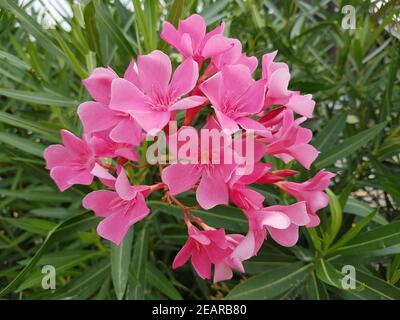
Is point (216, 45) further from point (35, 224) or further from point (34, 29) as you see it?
point (35, 224)

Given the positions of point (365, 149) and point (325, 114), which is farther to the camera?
point (325, 114)

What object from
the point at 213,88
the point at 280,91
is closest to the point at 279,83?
the point at 280,91

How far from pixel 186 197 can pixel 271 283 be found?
261 millimetres

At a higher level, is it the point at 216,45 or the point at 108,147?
the point at 216,45

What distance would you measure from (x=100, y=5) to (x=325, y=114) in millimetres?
885

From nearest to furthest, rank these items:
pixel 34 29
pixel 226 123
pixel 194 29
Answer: pixel 226 123
pixel 194 29
pixel 34 29

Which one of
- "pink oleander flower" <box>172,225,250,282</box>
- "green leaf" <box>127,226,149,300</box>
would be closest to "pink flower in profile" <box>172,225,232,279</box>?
"pink oleander flower" <box>172,225,250,282</box>

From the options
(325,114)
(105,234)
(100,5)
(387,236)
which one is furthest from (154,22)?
(325,114)

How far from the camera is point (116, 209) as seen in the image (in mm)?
689

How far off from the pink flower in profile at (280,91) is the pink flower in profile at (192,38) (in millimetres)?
81

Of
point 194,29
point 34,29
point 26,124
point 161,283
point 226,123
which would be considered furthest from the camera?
point 161,283

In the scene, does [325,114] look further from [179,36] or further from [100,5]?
[179,36]

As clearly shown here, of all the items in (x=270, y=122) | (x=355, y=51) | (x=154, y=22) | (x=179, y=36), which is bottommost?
(x=270, y=122)

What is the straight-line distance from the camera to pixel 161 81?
665mm
